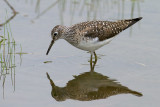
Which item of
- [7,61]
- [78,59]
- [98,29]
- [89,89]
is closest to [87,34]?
[98,29]

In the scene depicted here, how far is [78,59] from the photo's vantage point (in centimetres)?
1088

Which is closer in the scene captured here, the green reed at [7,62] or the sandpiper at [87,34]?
the green reed at [7,62]

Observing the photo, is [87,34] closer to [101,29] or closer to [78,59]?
[101,29]

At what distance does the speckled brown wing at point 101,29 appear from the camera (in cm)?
1058

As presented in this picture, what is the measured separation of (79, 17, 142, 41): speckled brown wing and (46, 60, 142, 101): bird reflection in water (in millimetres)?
1197

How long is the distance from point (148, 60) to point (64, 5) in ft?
15.8

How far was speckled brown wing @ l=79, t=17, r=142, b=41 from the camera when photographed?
1058cm

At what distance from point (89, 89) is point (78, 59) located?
1.88 meters

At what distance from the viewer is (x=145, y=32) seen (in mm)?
12438

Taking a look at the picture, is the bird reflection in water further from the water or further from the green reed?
the green reed

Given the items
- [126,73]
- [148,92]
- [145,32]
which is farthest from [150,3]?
[148,92]

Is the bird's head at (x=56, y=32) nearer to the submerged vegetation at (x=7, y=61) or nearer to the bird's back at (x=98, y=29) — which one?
the bird's back at (x=98, y=29)

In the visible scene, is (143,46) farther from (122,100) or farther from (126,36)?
(122,100)

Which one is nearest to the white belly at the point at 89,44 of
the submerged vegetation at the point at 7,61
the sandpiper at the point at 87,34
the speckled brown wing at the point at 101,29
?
the sandpiper at the point at 87,34
